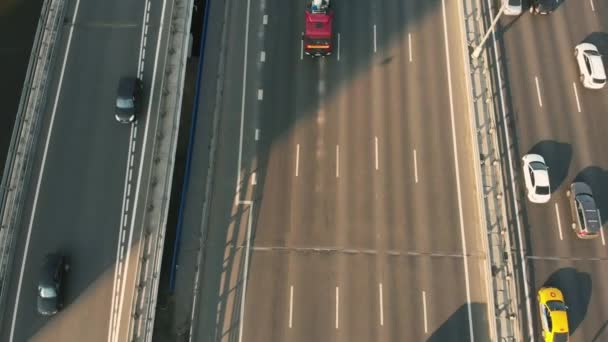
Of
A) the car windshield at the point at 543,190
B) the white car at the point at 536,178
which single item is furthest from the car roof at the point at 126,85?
the car windshield at the point at 543,190

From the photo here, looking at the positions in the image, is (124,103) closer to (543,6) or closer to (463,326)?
(463,326)

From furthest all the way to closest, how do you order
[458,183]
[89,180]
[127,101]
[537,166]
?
[458,183], [537,166], [127,101], [89,180]

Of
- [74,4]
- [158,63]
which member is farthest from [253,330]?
[74,4]

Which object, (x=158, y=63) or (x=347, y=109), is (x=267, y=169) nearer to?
(x=347, y=109)

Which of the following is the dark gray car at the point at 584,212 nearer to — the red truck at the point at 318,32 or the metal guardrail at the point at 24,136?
the red truck at the point at 318,32

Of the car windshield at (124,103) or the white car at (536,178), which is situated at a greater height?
the car windshield at (124,103)

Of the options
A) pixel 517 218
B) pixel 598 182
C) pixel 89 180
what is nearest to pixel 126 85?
pixel 89 180
